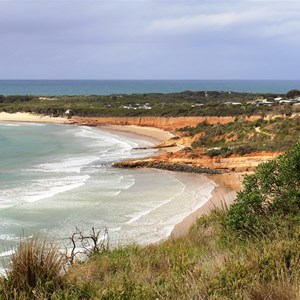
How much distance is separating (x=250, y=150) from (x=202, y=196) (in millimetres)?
10267

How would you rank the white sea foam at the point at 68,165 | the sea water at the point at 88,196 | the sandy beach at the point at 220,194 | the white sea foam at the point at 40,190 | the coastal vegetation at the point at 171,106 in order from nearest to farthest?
the sea water at the point at 88,196, the sandy beach at the point at 220,194, the white sea foam at the point at 40,190, the white sea foam at the point at 68,165, the coastal vegetation at the point at 171,106

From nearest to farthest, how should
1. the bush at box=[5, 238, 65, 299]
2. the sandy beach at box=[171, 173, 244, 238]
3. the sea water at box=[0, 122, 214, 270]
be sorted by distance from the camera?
the bush at box=[5, 238, 65, 299], the sea water at box=[0, 122, 214, 270], the sandy beach at box=[171, 173, 244, 238]

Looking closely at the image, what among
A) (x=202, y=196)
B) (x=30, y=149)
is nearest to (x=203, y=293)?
(x=202, y=196)

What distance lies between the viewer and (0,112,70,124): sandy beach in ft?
243

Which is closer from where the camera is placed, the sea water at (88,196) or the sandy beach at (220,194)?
the sea water at (88,196)

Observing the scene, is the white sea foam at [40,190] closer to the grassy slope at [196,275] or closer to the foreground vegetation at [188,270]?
the foreground vegetation at [188,270]

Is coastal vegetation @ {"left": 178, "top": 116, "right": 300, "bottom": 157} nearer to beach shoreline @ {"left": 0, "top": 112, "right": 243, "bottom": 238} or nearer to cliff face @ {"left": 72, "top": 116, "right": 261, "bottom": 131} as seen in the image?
A: beach shoreline @ {"left": 0, "top": 112, "right": 243, "bottom": 238}

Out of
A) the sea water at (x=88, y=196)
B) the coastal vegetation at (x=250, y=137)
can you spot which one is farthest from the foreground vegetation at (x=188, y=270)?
the coastal vegetation at (x=250, y=137)

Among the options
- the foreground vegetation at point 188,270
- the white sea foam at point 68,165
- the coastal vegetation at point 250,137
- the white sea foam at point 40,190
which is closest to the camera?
the foreground vegetation at point 188,270

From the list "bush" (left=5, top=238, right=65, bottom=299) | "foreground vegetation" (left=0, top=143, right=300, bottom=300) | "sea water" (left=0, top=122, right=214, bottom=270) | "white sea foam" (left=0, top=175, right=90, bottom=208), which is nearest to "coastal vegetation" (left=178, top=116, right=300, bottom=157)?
"sea water" (left=0, top=122, right=214, bottom=270)

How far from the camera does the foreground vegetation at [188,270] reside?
16.8ft

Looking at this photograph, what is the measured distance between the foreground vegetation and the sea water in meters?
2.69

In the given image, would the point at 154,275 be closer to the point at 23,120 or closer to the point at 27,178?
the point at 27,178

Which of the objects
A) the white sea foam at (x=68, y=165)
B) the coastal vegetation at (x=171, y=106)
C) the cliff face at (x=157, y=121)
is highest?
the coastal vegetation at (x=171, y=106)
